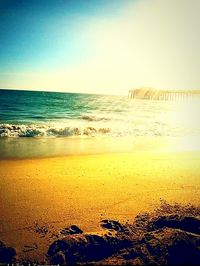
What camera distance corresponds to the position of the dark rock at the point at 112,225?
3.41 metres

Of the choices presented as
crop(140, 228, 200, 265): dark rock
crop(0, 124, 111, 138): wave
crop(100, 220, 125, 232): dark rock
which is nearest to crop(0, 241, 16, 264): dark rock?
crop(100, 220, 125, 232): dark rock

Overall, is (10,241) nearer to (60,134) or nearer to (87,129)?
(60,134)

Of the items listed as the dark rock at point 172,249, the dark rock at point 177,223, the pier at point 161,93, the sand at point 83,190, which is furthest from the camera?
the pier at point 161,93

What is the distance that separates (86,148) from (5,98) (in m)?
17.0

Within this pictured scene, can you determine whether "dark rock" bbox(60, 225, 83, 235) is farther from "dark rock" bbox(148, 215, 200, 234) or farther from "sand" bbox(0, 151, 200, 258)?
"dark rock" bbox(148, 215, 200, 234)

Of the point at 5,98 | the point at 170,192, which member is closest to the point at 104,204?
the point at 170,192

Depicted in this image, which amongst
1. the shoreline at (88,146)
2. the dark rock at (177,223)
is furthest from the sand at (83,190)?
the shoreline at (88,146)

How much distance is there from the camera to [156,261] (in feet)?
A: 9.16

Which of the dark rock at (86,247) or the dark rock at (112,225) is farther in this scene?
the dark rock at (112,225)

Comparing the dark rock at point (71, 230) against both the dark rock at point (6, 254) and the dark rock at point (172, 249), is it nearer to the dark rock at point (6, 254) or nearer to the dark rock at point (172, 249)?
the dark rock at point (6, 254)

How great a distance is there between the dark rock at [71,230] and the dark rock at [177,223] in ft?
2.87

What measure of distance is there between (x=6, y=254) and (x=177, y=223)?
1.99m

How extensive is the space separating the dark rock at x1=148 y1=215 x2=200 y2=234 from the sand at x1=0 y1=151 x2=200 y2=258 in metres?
0.38

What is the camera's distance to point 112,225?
3502 mm
